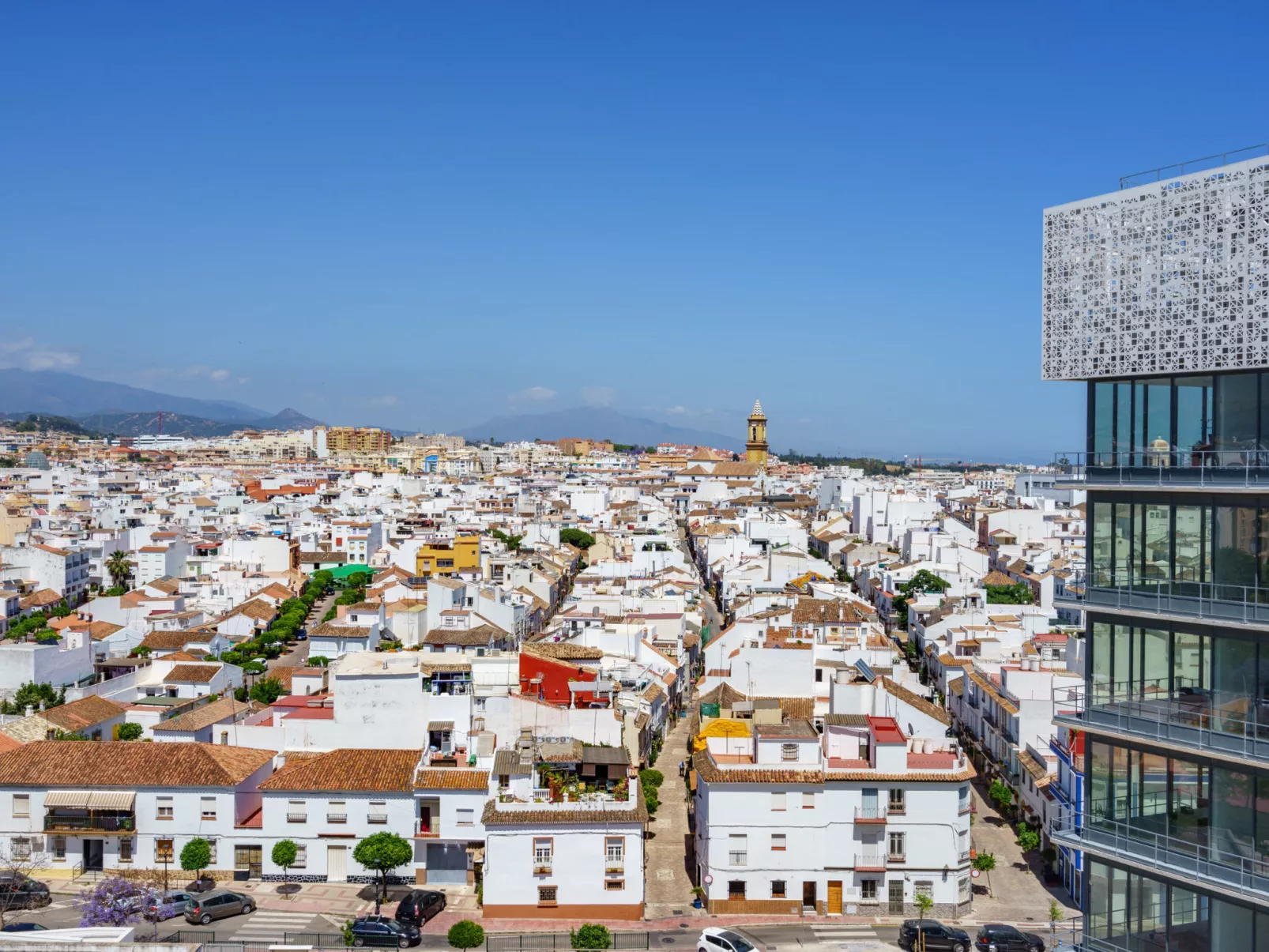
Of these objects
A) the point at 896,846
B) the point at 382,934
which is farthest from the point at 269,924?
the point at 896,846

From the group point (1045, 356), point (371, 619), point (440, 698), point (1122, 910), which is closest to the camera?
point (1122, 910)

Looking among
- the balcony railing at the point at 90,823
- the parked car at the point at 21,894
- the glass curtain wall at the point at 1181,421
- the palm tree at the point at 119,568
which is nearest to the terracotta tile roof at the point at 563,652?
the balcony railing at the point at 90,823

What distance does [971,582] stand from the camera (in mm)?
52562

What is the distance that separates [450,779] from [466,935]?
4349mm

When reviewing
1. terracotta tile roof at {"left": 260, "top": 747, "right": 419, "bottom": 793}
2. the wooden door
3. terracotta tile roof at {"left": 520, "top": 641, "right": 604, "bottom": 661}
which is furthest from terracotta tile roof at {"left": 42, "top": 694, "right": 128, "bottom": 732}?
the wooden door

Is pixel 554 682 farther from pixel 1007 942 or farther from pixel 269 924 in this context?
pixel 1007 942

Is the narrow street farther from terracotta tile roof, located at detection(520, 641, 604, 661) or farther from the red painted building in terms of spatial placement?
terracotta tile roof, located at detection(520, 641, 604, 661)

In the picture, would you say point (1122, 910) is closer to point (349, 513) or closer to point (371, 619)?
point (371, 619)

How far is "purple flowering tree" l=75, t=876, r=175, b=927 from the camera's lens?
1864 centimetres

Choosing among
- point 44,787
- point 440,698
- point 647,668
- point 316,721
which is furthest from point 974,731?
point 44,787

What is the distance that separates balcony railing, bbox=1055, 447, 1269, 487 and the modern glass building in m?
0.01

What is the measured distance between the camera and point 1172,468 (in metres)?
8.80

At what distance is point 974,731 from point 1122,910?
2386 centimetres

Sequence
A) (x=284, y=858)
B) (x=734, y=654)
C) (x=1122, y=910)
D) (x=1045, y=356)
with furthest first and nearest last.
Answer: (x=734, y=654)
(x=284, y=858)
(x=1045, y=356)
(x=1122, y=910)
